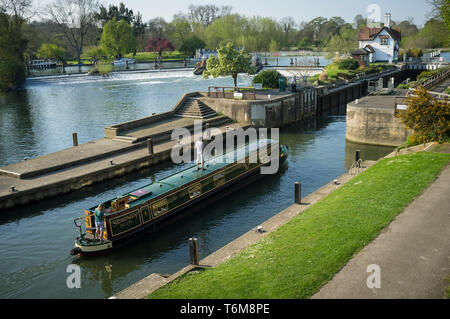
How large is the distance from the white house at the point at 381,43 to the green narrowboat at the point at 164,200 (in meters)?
75.3

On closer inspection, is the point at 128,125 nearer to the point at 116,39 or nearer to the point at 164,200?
the point at 164,200

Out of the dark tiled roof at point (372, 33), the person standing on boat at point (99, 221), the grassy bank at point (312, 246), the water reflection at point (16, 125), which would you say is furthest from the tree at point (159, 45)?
the grassy bank at point (312, 246)

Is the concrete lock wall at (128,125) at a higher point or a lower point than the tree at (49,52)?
lower

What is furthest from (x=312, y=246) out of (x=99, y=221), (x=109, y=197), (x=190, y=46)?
(x=190, y=46)

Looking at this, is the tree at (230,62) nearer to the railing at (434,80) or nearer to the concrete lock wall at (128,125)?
the concrete lock wall at (128,125)

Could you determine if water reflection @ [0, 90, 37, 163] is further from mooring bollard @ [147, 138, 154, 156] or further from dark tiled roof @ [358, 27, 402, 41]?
dark tiled roof @ [358, 27, 402, 41]

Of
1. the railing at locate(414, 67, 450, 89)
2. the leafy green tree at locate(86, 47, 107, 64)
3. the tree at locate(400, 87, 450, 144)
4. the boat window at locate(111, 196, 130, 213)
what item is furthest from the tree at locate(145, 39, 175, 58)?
the boat window at locate(111, 196, 130, 213)

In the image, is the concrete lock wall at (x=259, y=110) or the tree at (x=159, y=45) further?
the tree at (x=159, y=45)

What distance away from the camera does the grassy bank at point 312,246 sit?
450 inches

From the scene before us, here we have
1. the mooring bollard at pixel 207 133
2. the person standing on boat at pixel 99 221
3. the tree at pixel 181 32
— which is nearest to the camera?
the person standing on boat at pixel 99 221

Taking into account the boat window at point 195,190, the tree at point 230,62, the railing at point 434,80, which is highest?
the tree at point 230,62

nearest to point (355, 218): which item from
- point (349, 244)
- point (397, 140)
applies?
point (349, 244)
